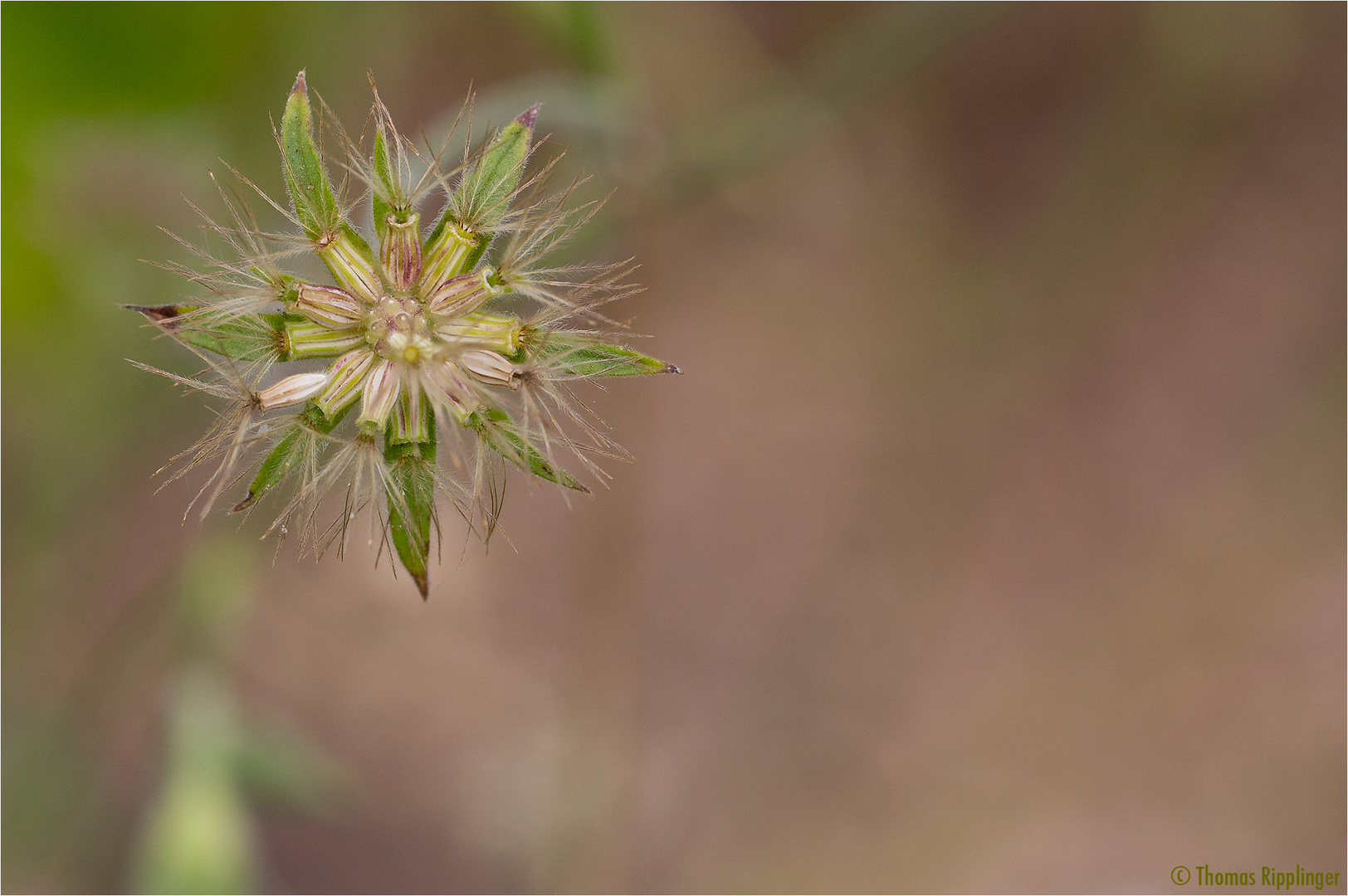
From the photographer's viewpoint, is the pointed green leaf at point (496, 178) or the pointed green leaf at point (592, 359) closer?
the pointed green leaf at point (592, 359)

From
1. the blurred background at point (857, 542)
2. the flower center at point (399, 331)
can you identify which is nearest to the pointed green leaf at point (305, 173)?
the flower center at point (399, 331)

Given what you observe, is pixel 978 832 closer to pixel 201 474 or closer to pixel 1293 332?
pixel 1293 332

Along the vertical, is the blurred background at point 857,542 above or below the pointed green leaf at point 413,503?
above

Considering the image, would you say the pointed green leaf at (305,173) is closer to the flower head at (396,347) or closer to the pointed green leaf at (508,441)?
the flower head at (396,347)

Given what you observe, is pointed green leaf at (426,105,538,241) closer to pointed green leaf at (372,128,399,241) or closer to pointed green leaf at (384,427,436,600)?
pointed green leaf at (372,128,399,241)

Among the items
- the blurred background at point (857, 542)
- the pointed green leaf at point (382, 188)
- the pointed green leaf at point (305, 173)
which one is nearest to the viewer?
the pointed green leaf at point (305, 173)
